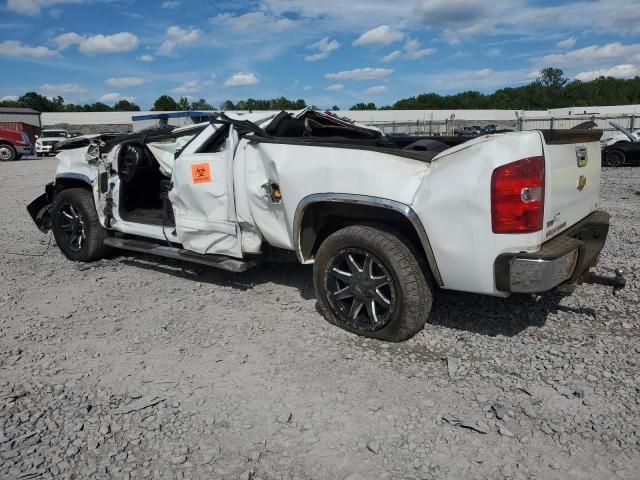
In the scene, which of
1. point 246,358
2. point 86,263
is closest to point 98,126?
point 86,263

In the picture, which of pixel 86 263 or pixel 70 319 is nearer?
pixel 70 319

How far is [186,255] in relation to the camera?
195 inches

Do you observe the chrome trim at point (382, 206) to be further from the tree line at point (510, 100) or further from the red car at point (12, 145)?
the tree line at point (510, 100)

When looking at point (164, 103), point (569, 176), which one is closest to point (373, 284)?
point (569, 176)

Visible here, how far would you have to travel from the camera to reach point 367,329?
12.5ft

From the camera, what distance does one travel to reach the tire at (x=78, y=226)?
235 inches

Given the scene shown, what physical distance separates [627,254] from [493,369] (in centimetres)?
327

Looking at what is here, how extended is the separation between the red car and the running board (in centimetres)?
2299

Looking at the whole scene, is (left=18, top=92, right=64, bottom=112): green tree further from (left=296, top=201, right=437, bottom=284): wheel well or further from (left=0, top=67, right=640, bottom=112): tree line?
(left=296, top=201, right=437, bottom=284): wheel well

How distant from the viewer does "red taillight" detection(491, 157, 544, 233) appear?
3.04m

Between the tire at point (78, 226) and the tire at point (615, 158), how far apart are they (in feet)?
52.6

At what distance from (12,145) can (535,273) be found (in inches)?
1082

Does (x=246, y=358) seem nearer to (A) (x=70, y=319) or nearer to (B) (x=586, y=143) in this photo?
→ (A) (x=70, y=319)

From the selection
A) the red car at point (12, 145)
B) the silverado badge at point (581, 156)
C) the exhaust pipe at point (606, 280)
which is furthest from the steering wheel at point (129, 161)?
the red car at point (12, 145)
